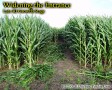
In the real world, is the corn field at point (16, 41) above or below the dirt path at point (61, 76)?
above

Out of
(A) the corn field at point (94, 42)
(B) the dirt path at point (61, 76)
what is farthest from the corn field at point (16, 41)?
(A) the corn field at point (94, 42)

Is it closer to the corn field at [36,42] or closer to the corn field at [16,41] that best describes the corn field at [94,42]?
the corn field at [36,42]

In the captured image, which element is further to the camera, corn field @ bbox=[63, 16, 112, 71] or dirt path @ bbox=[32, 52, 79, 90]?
corn field @ bbox=[63, 16, 112, 71]

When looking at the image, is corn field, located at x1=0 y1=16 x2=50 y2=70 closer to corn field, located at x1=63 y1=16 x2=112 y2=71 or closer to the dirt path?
the dirt path

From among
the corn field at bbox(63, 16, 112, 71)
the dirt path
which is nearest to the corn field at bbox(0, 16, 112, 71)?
the corn field at bbox(63, 16, 112, 71)

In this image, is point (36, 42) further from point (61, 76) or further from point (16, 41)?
point (61, 76)

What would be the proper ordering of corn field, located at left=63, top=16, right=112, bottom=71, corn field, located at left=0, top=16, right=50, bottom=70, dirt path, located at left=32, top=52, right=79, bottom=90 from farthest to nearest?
corn field, located at left=63, top=16, right=112, bottom=71 → corn field, located at left=0, top=16, right=50, bottom=70 → dirt path, located at left=32, top=52, right=79, bottom=90

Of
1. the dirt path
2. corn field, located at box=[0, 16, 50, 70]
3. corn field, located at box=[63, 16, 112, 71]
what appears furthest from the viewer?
corn field, located at box=[63, 16, 112, 71]

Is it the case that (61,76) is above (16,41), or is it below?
below

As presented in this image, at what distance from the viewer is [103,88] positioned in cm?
592

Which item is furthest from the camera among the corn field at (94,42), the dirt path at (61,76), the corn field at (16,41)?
the corn field at (94,42)

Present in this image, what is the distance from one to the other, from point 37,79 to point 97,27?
9.26ft

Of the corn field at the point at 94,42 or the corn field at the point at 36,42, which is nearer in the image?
the corn field at the point at 36,42

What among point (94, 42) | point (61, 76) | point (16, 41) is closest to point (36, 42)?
point (16, 41)
